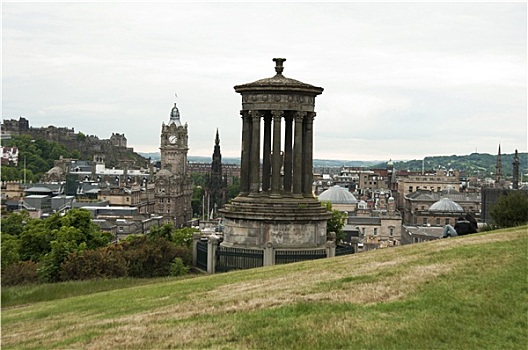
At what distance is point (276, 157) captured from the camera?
1212 inches

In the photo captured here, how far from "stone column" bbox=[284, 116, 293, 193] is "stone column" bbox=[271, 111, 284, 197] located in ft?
2.95

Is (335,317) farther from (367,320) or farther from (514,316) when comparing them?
(514,316)

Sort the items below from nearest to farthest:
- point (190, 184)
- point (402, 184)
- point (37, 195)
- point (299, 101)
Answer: point (299, 101)
point (37, 195)
point (190, 184)
point (402, 184)

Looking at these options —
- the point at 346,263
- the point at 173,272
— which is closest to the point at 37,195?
the point at 173,272

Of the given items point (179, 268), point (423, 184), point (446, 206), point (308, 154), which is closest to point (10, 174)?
point (446, 206)

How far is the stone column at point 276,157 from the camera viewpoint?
30.4 metres

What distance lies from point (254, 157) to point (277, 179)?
1.28 meters

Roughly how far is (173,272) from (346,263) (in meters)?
10.8

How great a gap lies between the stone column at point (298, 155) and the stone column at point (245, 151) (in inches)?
65.3

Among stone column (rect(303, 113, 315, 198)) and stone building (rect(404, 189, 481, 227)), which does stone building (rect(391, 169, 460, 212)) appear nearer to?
stone building (rect(404, 189, 481, 227))

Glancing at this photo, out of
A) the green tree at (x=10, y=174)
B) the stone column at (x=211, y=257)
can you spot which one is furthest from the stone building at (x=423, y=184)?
the stone column at (x=211, y=257)

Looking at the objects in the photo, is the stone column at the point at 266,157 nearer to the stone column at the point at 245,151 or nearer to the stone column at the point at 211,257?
the stone column at the point at 245,151

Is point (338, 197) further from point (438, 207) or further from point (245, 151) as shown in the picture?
point (245, 151)

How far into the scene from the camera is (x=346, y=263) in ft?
71.1
